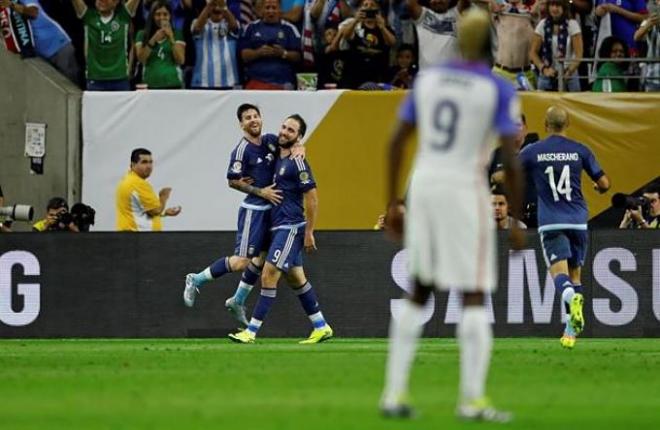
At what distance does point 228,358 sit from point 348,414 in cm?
571

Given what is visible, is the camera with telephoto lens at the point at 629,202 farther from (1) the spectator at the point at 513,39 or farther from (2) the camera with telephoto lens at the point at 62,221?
(2) the camera with telephoto lens at the point at 62,221

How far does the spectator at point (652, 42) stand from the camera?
24.0 metres

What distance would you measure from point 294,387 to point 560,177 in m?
6.17

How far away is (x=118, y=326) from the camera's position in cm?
2212

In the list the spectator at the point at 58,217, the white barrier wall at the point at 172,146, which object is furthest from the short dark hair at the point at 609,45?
the spectator at the point at 58,217

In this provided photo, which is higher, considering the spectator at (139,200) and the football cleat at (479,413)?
the spectator at (139,200)

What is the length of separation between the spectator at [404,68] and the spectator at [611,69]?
105 inches

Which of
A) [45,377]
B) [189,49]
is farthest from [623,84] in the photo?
[45,377]

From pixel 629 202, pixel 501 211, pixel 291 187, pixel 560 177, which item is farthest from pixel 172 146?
pixel 560 177

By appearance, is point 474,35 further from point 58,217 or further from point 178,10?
point 178,10

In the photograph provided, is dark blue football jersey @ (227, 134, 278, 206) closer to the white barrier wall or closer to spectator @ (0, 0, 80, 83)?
the white barrier wall

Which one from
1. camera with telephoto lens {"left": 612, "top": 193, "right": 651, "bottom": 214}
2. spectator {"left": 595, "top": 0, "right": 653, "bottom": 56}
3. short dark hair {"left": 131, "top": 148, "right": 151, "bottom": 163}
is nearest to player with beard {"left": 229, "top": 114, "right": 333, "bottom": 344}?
short dark hair {"left": 131, "top": 148, "right": 151, "bottom": 163}

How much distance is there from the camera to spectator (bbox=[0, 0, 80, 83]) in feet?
80.7

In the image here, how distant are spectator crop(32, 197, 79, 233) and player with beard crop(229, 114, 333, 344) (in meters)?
4.50
